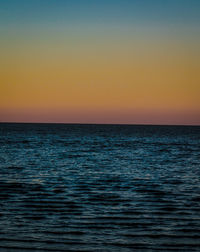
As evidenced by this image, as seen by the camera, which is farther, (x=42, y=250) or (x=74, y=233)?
(x=74, y=233)

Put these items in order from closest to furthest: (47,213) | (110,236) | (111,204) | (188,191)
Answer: (110,236), (47,213), (111,204), (188,191)

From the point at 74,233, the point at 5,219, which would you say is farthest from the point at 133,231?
the point at 5,219

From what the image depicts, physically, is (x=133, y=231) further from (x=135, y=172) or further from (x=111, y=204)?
(x=135, y=172)

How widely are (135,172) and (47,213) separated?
1379 cm

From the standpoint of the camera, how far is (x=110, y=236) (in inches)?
388

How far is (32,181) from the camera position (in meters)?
20.4

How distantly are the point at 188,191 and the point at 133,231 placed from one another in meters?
8.04

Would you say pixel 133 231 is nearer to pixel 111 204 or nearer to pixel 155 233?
pixel 155 233

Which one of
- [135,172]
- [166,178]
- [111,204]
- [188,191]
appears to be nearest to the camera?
[111,204]

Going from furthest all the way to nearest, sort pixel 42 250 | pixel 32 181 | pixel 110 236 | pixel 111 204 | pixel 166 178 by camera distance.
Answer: pixel 166 178
pixel 32 181
pixel 111 204
pixel 110 236
pixel 42 250

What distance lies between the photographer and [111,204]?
14.3m

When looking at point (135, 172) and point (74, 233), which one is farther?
point (135, 172)

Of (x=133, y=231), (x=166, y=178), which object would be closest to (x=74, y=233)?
(x=133, y=231)

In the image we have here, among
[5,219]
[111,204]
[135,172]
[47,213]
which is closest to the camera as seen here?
[5,219]
